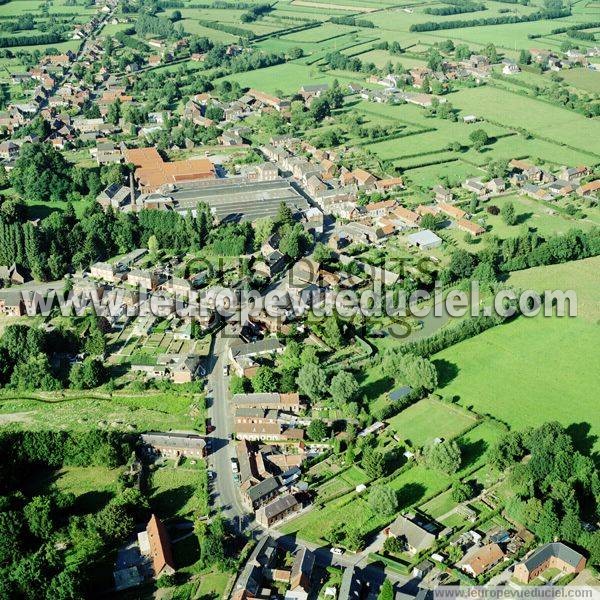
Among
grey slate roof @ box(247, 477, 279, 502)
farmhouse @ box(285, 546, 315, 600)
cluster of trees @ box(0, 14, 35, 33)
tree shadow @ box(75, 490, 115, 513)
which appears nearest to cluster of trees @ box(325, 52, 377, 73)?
cluster of trees @ box(0, 14, 35, 33)

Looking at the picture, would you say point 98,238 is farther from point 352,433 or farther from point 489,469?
point 489,469

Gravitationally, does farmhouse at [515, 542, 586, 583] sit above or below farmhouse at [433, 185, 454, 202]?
below

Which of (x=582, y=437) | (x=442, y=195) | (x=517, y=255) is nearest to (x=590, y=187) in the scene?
(x=442, y=195)

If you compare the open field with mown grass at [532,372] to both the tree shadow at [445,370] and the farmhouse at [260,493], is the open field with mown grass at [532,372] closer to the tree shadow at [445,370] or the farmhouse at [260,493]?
the tree shadow at [445,370]

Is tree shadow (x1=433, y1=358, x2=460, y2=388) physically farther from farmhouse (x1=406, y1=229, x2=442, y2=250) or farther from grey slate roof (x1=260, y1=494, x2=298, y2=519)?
farmhouse (x1=406, y1=229, x2=442, y2=250)

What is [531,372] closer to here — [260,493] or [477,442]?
[477,442]
